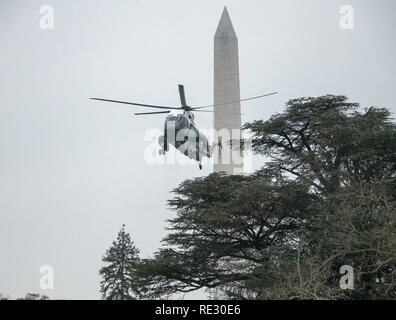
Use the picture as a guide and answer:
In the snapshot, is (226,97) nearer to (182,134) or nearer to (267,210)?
(182,134)

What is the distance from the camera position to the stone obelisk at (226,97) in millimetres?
55594

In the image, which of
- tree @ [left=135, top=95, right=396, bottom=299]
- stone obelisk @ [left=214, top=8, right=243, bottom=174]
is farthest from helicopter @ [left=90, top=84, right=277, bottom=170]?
stone obelisk @ [left=214, top=8, right=243, bottom=174]

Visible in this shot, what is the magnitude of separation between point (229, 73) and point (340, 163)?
2585 centimetres

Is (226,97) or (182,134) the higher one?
(226,97)

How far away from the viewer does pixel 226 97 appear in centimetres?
5750

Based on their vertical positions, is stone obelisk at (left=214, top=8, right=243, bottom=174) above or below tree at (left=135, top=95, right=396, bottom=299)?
above

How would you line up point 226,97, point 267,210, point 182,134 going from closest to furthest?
point 267,210
point 182,134
point 226,97

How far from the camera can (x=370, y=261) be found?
889 inches

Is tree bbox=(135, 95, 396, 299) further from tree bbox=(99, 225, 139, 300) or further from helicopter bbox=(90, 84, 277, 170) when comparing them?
tree bbox=(99, 225, 139, 300)

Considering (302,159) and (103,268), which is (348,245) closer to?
(302,159)

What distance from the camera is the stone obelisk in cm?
5559

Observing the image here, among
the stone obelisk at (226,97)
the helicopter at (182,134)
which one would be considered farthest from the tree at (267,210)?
the stone obelisk at (226,97)

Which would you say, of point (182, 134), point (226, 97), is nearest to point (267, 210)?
point (182, 134)

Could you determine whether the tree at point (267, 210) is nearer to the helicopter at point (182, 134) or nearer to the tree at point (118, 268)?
the helicopter at point (182, 134)
